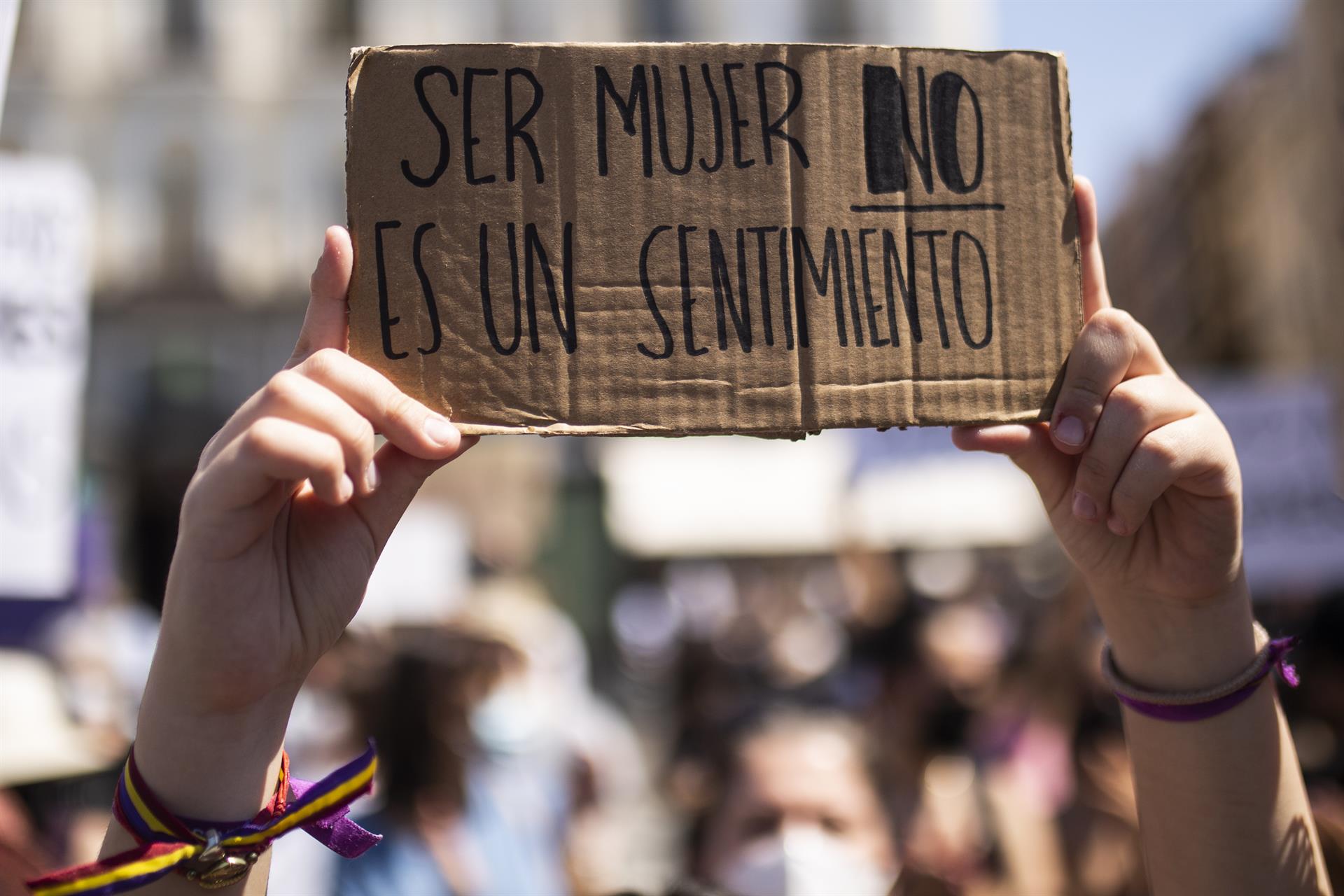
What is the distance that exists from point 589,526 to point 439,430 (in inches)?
696

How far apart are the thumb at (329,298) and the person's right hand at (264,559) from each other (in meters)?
0.05

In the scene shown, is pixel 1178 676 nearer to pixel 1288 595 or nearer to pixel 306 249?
pixel 1288 595

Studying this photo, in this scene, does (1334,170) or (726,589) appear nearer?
(1334,170)

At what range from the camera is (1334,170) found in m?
2.69

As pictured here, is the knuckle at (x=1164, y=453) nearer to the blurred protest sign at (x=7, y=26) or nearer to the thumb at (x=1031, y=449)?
the thumb at (x=1031, y=449)

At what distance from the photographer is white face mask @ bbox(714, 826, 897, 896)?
95.6 inches

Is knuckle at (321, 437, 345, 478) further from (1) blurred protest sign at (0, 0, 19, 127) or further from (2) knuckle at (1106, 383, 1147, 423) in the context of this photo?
(2) knuckle at (1106, 383, 1147, 423)

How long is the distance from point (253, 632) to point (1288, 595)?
24.0ft

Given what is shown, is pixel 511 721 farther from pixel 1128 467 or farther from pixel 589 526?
pixel 589 526

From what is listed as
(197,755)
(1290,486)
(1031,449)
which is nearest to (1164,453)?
(1031,449)

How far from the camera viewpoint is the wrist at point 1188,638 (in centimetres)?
148

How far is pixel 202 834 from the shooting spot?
126cm

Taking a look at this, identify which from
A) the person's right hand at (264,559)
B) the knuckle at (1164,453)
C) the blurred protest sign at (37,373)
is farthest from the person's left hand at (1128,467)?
the blurred protest sign at (37,373)

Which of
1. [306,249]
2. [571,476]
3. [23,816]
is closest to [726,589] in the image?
[571,476]
